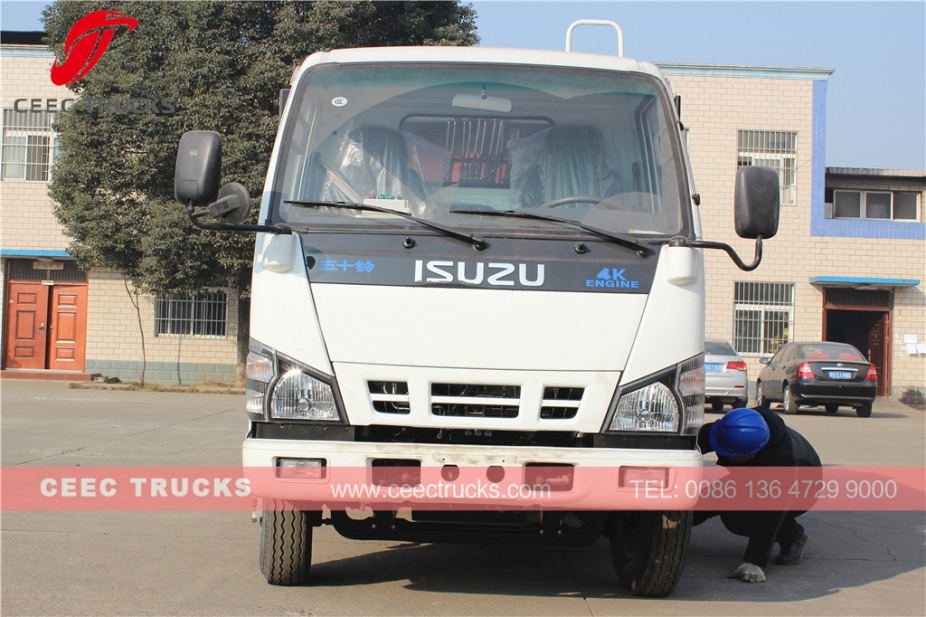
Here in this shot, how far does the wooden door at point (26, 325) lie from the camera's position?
2425cm

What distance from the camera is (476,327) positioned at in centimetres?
440

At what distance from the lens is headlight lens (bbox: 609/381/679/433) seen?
4.39 metres

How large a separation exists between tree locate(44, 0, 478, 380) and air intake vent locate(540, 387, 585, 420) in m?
15.2

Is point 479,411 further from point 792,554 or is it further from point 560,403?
point 792,554

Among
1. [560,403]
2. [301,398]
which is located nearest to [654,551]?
[560,403]

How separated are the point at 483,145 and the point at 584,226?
76 cm

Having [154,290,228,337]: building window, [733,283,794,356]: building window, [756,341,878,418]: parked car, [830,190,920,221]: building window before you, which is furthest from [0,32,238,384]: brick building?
[830,190,920,221]: building window

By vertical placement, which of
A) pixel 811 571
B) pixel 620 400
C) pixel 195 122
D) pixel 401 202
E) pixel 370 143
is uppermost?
pixel 195 122

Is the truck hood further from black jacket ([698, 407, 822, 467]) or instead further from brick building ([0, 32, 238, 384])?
brick building ([0, 32, 238, 384])

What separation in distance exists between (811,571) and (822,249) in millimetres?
21123

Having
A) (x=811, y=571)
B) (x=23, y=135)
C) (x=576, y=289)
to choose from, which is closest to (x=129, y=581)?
(x=576, y=289)

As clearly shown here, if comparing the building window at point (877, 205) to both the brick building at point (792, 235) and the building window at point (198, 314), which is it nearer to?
the brick building at point (792, 235)

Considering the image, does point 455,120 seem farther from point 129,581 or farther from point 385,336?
point 129,581

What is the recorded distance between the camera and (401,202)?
15.7 feet
